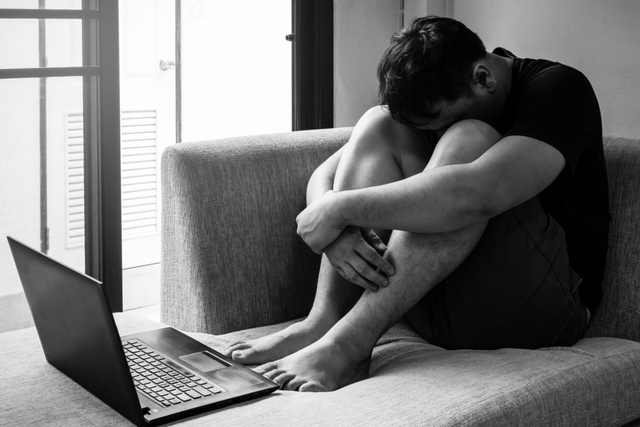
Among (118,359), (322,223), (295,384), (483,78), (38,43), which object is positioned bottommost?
(295,384)

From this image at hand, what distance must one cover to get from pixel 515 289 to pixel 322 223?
0.37 m

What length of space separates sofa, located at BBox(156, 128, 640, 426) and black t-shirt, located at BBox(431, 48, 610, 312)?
84 millimetres

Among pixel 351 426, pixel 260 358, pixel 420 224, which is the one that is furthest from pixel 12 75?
pixel 351 426

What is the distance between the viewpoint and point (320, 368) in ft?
4.30

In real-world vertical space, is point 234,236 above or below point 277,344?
above

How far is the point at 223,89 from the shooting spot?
3.24 meters

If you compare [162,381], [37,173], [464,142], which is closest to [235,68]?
[37,173]

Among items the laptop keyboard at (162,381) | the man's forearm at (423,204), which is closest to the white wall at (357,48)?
the man's forearm at (423,204)

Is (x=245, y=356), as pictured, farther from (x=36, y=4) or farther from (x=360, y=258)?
(x=36, y=4)

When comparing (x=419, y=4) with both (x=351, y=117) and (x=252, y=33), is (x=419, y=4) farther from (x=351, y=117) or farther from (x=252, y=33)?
(x=252, y=33)

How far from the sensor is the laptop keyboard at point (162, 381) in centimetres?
116

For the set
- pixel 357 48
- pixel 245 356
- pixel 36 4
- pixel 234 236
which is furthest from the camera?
pixel 357 48

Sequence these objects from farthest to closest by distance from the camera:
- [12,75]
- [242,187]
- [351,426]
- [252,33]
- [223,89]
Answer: [223,89] → [252,33] → [12,75] → [242,187] → [351,426]

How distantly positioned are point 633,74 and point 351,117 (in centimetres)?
95
